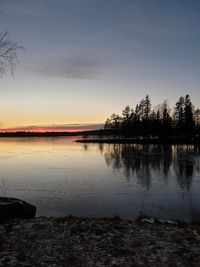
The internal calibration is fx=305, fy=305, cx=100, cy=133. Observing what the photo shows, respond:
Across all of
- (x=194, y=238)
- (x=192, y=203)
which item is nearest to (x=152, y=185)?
(x=192, y=203)

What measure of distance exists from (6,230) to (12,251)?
1.93 meters

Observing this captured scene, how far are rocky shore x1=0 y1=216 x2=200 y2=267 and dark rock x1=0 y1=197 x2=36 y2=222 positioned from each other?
83 cm

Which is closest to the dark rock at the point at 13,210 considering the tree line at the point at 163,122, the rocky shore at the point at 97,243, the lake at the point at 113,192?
the rocky shore at the point at 97,243

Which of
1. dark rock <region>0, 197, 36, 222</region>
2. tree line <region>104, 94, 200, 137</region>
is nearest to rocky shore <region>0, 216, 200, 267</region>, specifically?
dark rock <region>0, 197, 36, 222</region>

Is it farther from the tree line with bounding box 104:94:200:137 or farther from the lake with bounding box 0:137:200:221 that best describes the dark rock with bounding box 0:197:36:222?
the tree line with bounding box 104:94:200:137

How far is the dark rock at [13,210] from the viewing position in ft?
35.1

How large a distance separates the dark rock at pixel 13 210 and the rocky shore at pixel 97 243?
83cm

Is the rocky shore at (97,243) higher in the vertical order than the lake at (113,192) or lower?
higher

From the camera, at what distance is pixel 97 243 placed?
7.83 meters

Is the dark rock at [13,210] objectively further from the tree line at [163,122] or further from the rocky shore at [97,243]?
the tree line at [163,122]

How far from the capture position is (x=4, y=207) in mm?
10875

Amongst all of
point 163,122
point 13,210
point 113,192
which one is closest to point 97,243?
point 13,210

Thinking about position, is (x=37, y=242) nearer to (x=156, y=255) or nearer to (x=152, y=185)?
(x=156, y=255)

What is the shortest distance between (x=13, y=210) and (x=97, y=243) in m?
4.44
